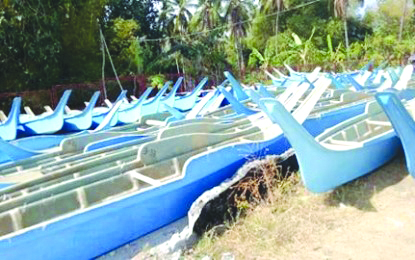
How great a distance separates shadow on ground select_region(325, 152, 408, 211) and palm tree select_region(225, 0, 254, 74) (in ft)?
87.4

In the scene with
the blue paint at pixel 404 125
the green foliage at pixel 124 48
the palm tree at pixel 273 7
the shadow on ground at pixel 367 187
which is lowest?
the shadow on ground at pixel 367 187

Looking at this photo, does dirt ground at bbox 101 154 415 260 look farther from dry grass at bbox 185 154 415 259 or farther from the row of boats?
the row of boats

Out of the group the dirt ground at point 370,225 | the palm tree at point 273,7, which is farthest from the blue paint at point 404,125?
the palm tree at point 273,7

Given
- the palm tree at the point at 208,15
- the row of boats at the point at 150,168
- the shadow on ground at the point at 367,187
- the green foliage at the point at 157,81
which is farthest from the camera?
the palm tree at the point at 208,15

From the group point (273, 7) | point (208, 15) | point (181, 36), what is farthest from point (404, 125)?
point (208, 15)

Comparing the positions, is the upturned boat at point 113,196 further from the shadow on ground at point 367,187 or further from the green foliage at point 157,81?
the green foliage at point 157,81

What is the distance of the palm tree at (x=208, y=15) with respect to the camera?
31094 mm

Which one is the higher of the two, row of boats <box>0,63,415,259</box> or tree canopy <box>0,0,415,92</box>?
tree canopy <box>0,0,415,92</box>

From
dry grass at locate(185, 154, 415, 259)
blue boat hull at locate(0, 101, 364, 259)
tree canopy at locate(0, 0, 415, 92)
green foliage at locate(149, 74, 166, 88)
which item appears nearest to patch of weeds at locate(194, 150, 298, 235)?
dry grass at locate(185, 154, 415, 259)

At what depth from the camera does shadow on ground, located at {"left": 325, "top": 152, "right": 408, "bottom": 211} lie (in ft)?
12.0

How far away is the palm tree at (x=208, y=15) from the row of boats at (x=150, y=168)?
26078mm

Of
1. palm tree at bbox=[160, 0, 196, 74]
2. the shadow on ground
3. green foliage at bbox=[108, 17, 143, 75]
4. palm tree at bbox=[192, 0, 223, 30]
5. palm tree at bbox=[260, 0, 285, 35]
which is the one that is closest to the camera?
the shadow on ground

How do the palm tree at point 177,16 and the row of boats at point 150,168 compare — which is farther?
the palm tree at point 177,16

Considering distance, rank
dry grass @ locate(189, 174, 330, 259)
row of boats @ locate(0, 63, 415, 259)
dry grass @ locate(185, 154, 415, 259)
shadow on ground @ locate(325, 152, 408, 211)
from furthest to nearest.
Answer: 1. shadow on ground @ locate(325, 152, 408, 211)
2. row of boats @ locate(0, 63, 415, 259)
3. dry grass @ locate(189, 174, 330, 259)
4. dry grass @ locate(185, 154, 415, 259)
